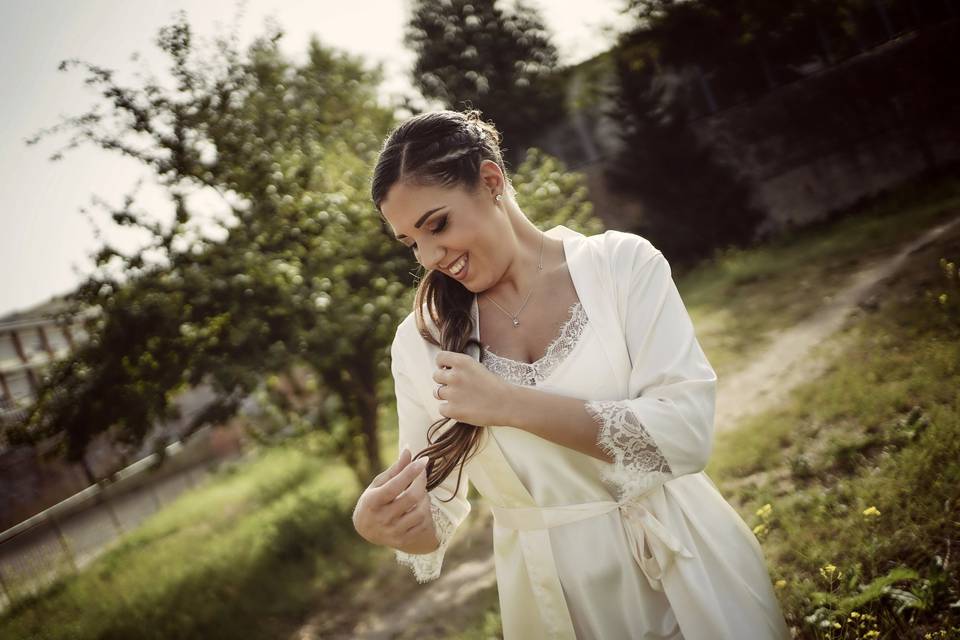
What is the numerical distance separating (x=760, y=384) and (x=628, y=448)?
208 inches

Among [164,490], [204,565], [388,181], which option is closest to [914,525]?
[388,181]

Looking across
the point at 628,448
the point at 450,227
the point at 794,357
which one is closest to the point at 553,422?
the point at 628,448

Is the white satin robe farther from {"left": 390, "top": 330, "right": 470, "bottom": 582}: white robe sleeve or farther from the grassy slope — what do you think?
the grassy slope

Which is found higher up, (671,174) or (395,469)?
(671,174)

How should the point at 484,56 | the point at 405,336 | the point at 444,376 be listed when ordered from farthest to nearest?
1. the point at 484,56
2. the point at 405,336
3. the point at 444,376

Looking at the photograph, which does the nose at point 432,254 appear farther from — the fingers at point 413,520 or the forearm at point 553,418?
the fingers at point 413,520

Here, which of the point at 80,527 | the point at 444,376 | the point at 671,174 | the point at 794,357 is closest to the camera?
the point at 444,376

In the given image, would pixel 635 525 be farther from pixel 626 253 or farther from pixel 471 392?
pixel 626 253

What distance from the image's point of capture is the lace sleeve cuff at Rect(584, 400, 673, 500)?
1366 millimetres

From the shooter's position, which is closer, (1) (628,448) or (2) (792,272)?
(1) (628,448)

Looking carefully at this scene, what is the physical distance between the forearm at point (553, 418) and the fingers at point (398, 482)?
0.27 m

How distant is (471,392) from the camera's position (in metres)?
1.42

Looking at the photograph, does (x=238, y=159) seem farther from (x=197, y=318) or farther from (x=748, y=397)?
(x=748, y=397)

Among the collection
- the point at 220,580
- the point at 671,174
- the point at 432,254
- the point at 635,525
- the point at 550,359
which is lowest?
the point at 220,580
